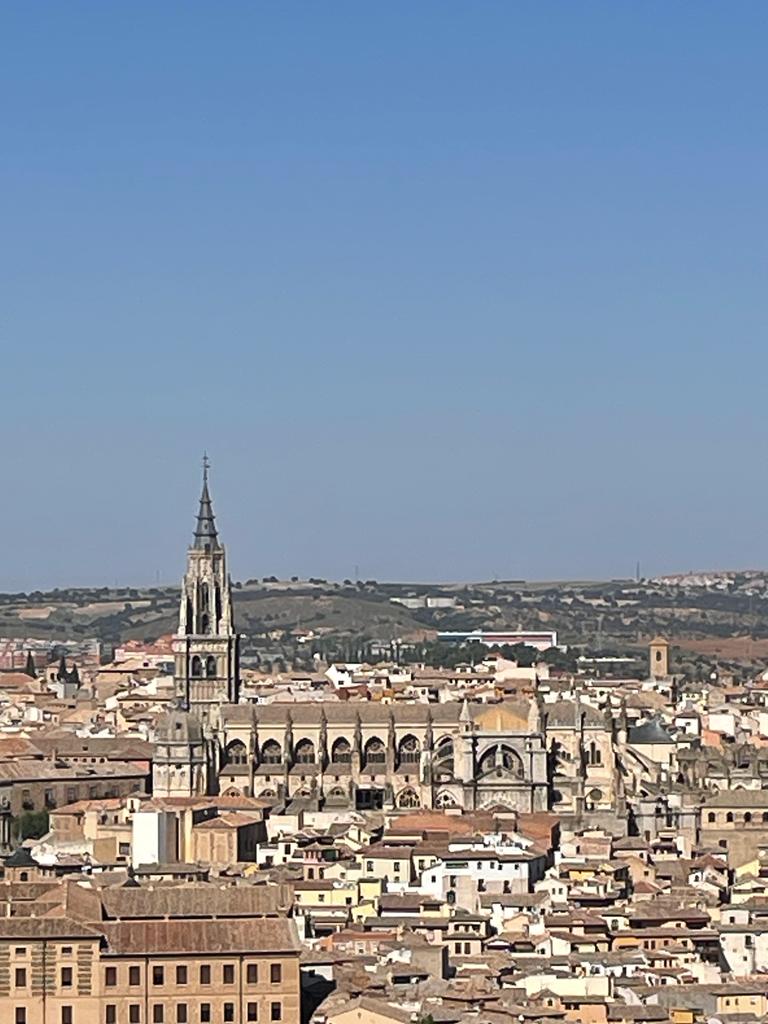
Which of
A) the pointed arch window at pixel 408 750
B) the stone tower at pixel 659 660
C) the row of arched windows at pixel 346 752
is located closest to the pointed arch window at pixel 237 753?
the row of arched windows at pixel 346 752

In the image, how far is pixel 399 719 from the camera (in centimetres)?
10356

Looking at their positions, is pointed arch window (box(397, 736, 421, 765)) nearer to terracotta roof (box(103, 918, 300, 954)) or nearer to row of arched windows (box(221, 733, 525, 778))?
row of arched windows (box(221, 733, 525, 778))

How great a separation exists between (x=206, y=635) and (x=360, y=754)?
9914 millimetres

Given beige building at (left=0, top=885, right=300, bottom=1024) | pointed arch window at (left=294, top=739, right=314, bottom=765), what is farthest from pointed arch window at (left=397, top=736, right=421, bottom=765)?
beige building at (left=0, top=885, right=300, bottom=1024)

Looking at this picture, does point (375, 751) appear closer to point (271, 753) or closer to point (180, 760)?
point (271, 753)

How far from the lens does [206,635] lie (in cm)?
11062

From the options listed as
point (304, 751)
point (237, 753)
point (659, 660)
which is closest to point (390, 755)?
point (304, 751)

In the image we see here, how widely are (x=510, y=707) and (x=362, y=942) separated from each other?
39.6 m

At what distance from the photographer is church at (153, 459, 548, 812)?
99.3 meters

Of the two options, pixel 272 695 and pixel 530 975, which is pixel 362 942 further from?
pixel 272 695

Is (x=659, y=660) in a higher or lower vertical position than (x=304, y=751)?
higher

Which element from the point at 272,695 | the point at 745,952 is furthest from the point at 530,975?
the point at 272,695

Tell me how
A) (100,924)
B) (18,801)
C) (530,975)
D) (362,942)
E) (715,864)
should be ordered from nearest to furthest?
(100,924)
(530,975)
(362,942)
(715,864)
(18,801)

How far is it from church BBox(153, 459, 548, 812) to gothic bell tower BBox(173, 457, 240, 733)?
247 cm
